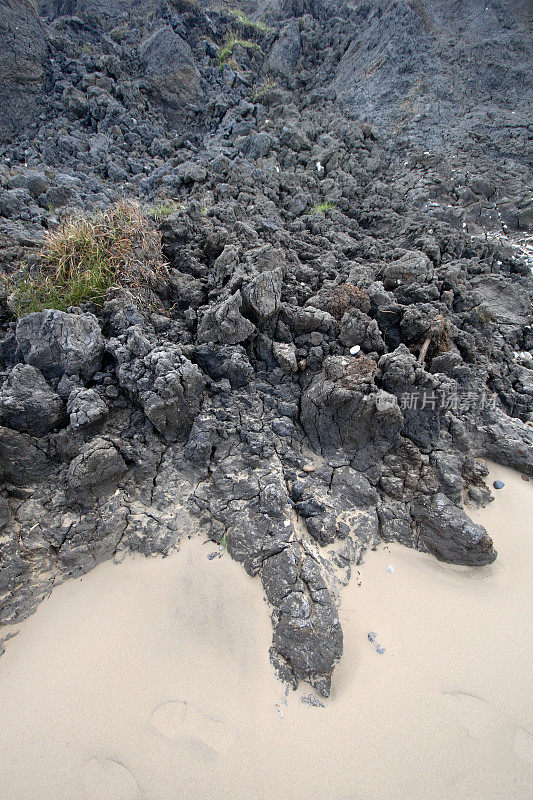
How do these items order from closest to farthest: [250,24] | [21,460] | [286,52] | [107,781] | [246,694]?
1. [107,781]
2. [246,694]
3. [21,460]
4. [286,52]
5. [250,24]

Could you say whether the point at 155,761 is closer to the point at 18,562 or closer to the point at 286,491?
the point at 18,562

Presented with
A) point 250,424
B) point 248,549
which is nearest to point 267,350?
point 250,424

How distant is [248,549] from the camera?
2609 millimetres

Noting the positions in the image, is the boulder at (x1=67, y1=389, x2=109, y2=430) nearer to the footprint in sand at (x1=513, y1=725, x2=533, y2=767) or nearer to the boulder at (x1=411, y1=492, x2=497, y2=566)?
the boulder at (x1=411, y1=492, x2=497, y2=566)

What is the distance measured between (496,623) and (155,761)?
2238 mm

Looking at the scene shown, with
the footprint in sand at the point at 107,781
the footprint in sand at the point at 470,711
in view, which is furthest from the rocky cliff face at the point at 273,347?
the footprint in sand at the point at 107,781

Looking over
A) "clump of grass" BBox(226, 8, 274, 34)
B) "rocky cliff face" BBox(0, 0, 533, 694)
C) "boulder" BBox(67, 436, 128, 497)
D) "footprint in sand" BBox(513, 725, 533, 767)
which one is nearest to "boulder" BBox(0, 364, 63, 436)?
"rocky cliff face" BBox(0, 0, 533, 694)

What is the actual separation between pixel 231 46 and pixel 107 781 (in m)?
11.8

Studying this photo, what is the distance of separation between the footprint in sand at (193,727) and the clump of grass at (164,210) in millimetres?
4276

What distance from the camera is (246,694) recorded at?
2.13 metres

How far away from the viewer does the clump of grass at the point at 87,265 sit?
3316 mm

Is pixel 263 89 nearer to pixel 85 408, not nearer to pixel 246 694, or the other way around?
pixel 85 408

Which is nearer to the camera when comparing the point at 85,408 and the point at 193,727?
the point at 193,727

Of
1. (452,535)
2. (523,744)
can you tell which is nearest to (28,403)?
(452,535)
